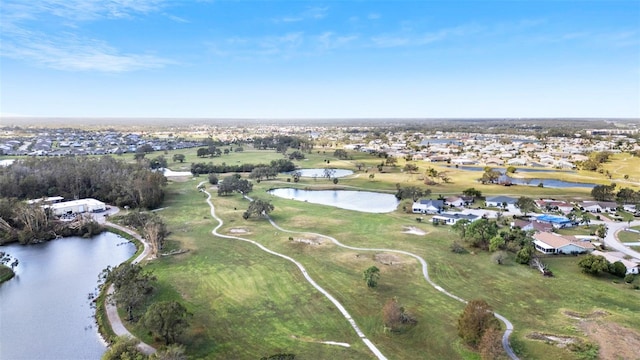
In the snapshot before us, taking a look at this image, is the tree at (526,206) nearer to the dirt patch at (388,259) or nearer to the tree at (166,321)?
the dirt patch at (388,259)

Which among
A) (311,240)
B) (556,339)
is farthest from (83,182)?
(556,339)

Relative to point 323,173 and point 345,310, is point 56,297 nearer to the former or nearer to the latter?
point 345,310

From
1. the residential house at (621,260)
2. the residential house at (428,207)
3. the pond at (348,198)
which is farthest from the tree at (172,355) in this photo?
the residential house at (428,207)

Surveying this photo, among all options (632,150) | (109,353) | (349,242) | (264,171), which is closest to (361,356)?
(109,353)

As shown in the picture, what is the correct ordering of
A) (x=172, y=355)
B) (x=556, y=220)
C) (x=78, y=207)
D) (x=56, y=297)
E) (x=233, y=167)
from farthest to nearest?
(x=233, y=167) → (x=78, y=207) → (x=556, y=220) → (x=56, y=297) → (x=172, y=355)

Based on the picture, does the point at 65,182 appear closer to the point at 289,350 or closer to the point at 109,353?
the point at 109,353
